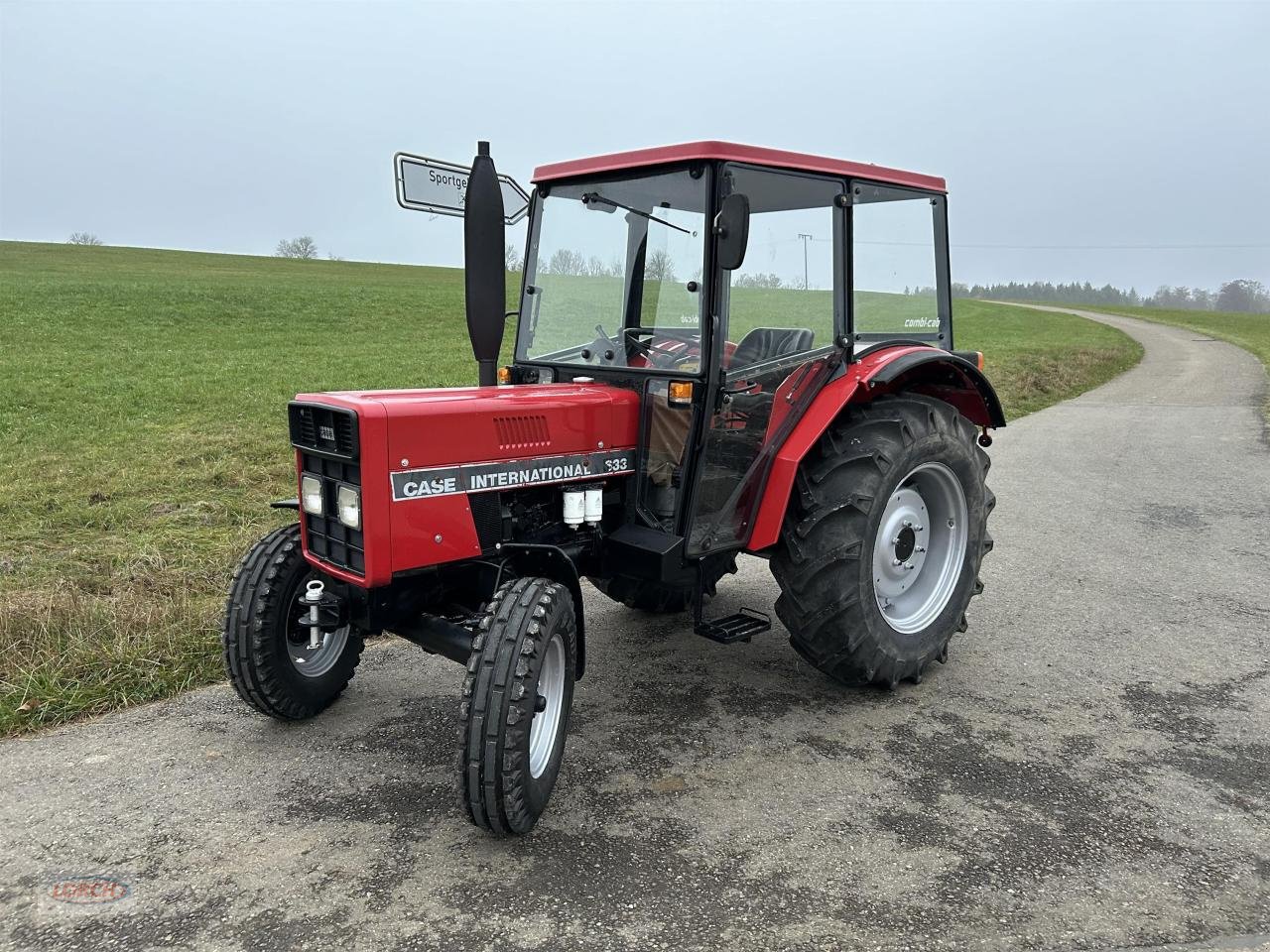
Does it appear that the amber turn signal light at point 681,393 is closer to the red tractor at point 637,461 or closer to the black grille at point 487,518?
the red tractor at point 637,461

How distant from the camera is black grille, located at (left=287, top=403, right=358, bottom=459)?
9.97 feet

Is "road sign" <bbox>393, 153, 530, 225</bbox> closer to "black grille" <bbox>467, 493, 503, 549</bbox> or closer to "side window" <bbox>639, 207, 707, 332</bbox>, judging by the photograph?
"side window" <bbox>639, 207, 707, 332</bbox>

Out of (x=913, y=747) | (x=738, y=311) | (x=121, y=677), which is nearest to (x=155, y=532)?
(x=121, y=677)

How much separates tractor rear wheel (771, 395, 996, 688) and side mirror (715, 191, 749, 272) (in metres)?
1.08

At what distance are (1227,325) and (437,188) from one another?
38273 mm

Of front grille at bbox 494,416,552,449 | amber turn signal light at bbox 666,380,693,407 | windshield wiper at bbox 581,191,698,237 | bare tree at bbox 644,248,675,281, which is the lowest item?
front grille at bbox 494,416,552,449

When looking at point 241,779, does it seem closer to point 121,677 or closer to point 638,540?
point 121,677

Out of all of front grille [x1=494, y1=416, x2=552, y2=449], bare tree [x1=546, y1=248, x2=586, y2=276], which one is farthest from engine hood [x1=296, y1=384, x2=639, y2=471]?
bare tree [x1=546, y1=248, x2=586, y2=276]

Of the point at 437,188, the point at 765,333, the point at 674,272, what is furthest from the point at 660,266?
the point at 437,188

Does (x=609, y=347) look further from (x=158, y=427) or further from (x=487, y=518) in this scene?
(x=158, y=427)

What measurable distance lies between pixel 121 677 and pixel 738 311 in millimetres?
3022

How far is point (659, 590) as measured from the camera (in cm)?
473

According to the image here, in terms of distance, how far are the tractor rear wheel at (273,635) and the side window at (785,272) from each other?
189cm

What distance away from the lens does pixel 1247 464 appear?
945 cm
